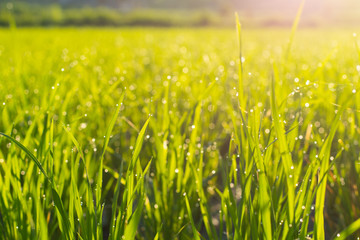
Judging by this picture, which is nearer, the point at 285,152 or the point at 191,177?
the point at 285,152

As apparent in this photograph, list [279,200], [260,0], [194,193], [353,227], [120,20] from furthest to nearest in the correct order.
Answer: [260,0], [120,20], [194,193], [279,200], [353,227]

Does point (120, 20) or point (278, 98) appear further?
point (120, 20)

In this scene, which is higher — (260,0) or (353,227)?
(260,0)

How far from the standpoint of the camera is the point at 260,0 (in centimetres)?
8969

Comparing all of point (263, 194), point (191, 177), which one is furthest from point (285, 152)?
point (191, 177)

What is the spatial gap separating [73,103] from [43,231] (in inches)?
38.4

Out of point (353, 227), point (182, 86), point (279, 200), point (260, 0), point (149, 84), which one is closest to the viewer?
point (353, 227)

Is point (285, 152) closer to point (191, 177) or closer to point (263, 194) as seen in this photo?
point (263, 194)

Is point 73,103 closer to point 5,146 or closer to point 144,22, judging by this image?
point 5,146

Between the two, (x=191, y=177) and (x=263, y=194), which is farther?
(x=191, y=177)

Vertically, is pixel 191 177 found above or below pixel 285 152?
below

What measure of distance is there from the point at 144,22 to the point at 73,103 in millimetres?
24721

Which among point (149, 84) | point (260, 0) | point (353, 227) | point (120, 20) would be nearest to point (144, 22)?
point (120, 20)

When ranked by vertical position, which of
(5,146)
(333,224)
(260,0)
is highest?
(260,0)
